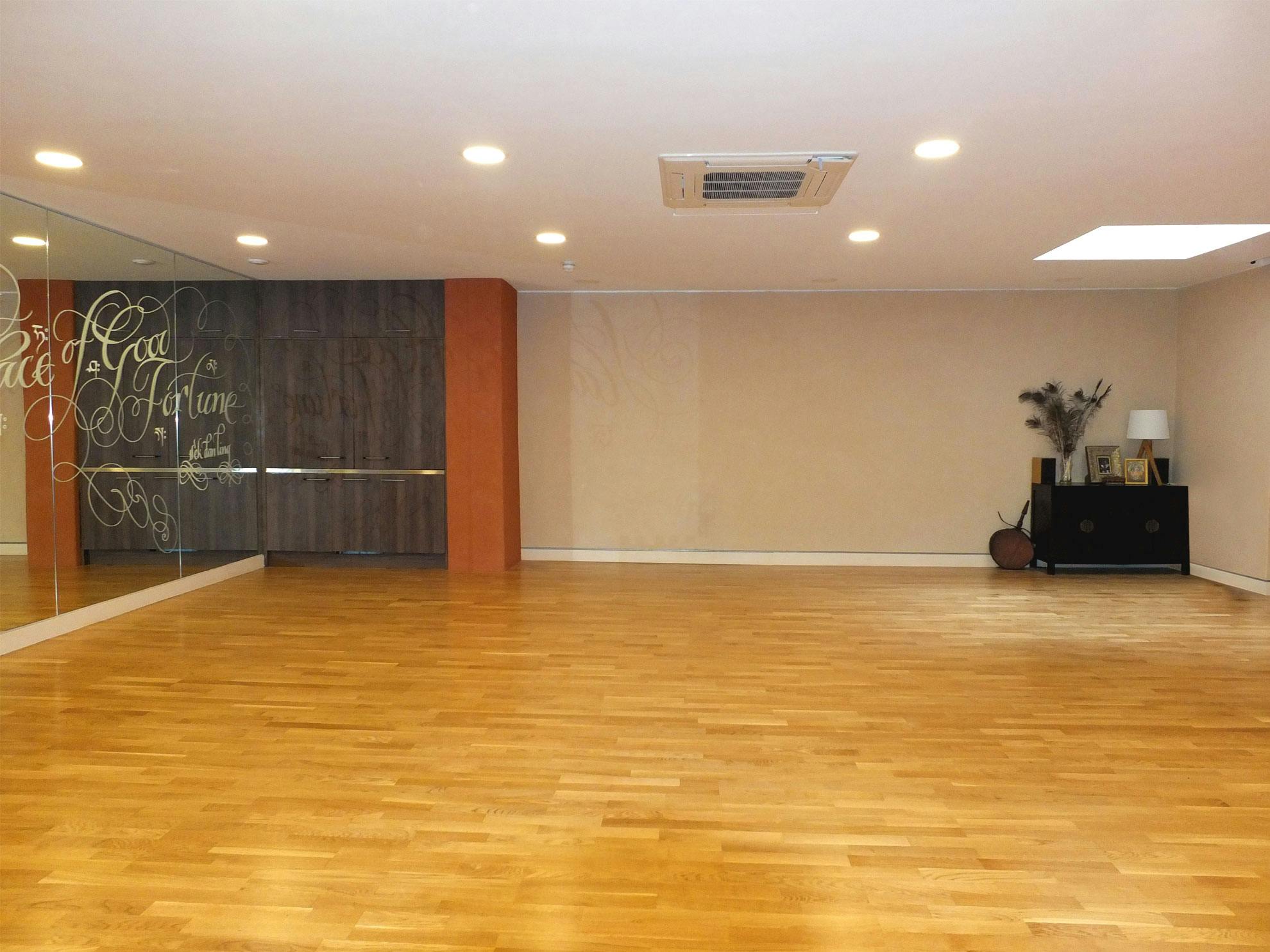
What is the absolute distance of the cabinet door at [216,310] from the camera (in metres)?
6.77

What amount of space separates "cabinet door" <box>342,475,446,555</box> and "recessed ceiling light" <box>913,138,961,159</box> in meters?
5.02

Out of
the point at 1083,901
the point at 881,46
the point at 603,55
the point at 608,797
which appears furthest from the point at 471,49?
the point at 1083,901

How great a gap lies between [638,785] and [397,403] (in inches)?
211

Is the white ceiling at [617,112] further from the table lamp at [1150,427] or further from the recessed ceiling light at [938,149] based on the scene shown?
the table lamp at [1150,427]

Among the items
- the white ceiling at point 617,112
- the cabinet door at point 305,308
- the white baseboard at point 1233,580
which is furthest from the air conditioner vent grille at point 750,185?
the white baseboard at point 1233,580

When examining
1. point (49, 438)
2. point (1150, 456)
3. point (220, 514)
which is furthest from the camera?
point (1150, 456)

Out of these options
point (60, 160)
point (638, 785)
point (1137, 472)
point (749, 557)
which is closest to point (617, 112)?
point (638, 785)

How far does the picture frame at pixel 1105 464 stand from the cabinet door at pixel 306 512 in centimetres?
657

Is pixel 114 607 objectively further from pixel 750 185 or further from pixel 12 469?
pixel 750 185

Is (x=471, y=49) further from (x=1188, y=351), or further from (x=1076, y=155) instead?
(x=1188, y=351)

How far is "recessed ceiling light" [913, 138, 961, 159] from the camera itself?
3758mm

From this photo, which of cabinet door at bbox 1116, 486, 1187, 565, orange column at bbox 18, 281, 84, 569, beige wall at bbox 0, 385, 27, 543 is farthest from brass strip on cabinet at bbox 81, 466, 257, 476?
cabinet door at bbox 1116, 486, 1187, 565

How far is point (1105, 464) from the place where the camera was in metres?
7.76

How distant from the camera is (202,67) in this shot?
10.0 ft
